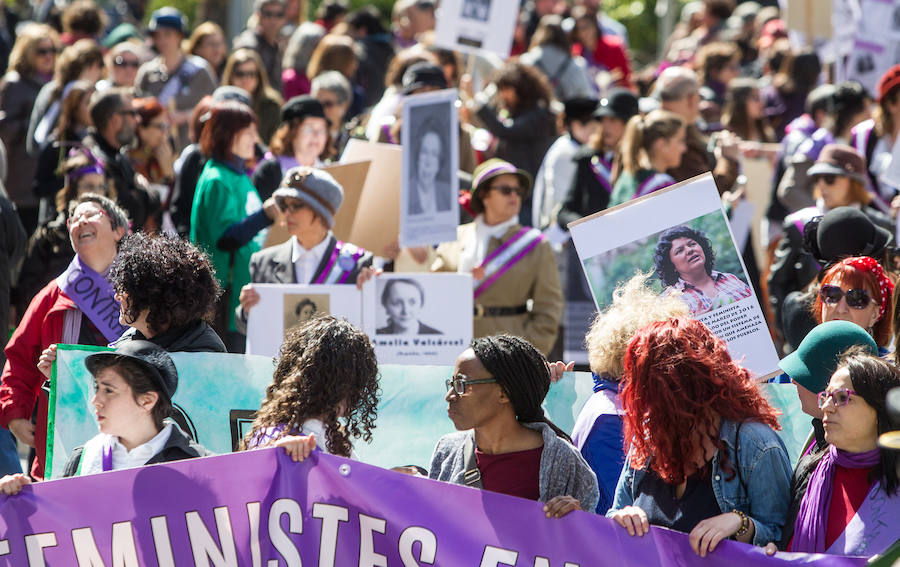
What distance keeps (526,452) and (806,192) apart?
530cm

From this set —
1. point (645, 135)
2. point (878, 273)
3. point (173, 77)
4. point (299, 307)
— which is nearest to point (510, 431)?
point (878, 273)

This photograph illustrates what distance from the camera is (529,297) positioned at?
25.3 feet

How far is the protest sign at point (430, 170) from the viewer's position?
7574 millimetres

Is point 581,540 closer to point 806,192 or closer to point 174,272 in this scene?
point 174,272

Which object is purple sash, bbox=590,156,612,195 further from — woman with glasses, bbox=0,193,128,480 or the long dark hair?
the long dark hair

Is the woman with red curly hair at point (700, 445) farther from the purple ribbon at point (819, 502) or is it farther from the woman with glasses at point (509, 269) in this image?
the woman with glasses at point (509, 269)

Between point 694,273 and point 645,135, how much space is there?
287 cm

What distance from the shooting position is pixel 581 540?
13.5 feet

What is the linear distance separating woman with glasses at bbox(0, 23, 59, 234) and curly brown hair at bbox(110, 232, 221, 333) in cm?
546

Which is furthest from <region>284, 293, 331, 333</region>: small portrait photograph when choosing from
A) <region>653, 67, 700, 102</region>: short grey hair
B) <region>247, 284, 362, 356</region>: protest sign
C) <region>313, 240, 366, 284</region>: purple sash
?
<region>653, 67, 700, 102</region>: short grey hair

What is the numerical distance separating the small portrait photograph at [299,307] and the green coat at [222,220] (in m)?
1.08

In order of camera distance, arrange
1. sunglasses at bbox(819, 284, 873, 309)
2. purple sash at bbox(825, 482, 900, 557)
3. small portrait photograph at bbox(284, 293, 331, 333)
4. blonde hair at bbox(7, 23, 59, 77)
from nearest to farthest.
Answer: purple sash at bbox(825, 482, 900, 557)
sunglasses at bbox(819, 284, 873, 309)
small portrait photograph at bbox(284, 293, 331, 333)
blonde hair at bbox(7, 23, 59, 77)

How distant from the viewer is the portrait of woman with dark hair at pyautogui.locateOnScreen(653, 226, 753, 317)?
5.57 m

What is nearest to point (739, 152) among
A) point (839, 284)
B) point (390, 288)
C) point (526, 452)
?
point (390, 288)
